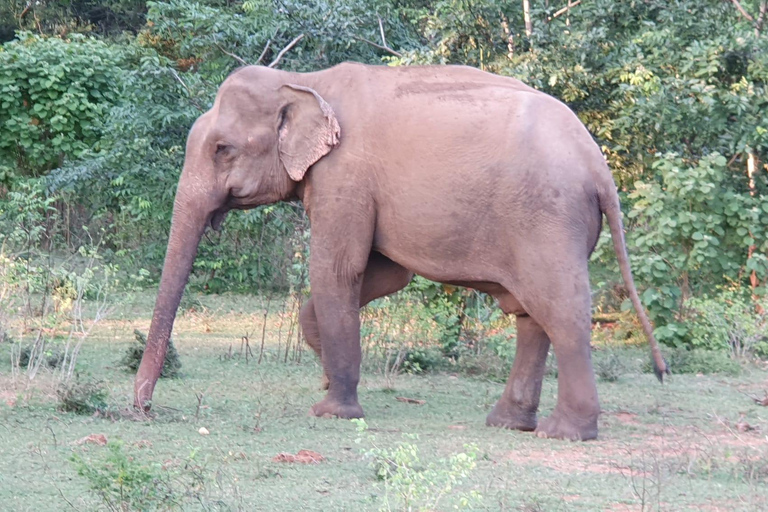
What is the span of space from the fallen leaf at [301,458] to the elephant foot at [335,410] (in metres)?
1.27

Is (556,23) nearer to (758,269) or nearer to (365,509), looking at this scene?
(758,269)

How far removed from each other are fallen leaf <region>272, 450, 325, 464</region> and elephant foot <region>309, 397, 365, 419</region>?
1.27 meters

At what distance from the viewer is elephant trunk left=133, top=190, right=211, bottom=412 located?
713 cm

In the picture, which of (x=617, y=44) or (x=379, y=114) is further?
(x=617, y=44)

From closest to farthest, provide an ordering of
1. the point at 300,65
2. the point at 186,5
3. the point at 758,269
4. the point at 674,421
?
the point at 674,421, the point at 758,269, the point at 300,65, the point at 186,5

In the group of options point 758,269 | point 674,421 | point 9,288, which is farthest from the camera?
point 758,269

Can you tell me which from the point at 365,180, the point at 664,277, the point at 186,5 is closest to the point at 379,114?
the point at 365,180

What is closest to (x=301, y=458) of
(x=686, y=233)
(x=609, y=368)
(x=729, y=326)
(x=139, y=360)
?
→ (x=139, y=360)

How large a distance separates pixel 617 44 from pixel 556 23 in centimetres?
65

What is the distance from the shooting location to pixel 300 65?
42.4 ft

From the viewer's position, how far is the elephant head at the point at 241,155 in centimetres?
741

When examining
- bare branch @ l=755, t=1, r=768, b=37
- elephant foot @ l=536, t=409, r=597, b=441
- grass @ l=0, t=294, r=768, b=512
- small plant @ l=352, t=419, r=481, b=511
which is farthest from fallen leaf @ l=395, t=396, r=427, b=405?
bare branch @ l=755, t=1, r=768, b=37

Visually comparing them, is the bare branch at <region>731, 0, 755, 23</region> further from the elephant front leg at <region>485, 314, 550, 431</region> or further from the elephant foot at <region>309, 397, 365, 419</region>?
the elephant foot at <region>309, 397, 365, 419</region>

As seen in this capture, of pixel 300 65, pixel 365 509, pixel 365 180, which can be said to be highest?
pixel 300 65
